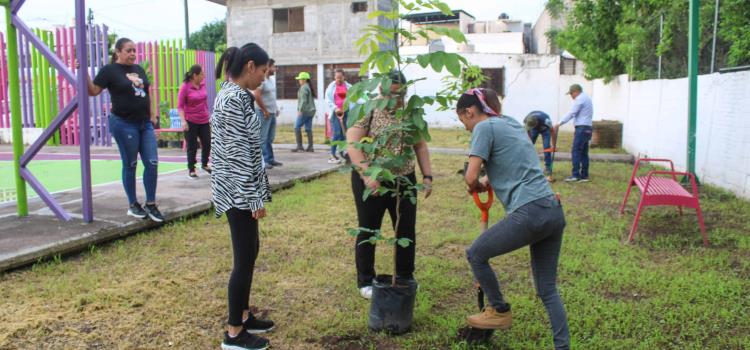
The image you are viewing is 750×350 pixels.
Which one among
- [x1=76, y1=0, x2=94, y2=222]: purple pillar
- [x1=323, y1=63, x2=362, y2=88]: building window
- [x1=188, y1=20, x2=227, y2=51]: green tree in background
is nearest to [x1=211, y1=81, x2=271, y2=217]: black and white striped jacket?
[x1=76, y1=0, x2=94, y2=222]: purple pillar

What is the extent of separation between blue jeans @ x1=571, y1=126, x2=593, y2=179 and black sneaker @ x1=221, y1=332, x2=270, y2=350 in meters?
7.17

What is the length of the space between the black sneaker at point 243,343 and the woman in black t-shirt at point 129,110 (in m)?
2.92

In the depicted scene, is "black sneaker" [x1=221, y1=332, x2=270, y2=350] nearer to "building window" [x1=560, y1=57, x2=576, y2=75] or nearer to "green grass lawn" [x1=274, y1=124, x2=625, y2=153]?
"green grass lawn" [x1=274, y1=124, x2=625, y2=153]

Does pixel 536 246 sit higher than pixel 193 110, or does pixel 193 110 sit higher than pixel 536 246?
pixel 193 110

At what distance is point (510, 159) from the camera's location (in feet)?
10.2

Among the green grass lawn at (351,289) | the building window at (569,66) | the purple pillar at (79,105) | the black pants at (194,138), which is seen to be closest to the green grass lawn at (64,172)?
the black pants at (194,138)

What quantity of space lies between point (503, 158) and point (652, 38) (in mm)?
11976

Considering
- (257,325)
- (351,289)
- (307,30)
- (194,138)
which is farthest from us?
(307,30)

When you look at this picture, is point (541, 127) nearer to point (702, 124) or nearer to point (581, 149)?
point (581, 149)

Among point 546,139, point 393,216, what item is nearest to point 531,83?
point 546,139

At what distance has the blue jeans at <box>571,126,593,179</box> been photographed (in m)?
9.35

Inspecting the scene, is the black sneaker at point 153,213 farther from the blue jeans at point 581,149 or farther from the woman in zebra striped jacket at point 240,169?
the blue jeans at point 581,149

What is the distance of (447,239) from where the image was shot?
224 inches

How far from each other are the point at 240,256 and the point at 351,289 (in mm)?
1277
